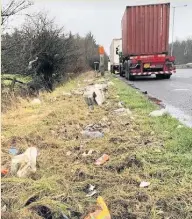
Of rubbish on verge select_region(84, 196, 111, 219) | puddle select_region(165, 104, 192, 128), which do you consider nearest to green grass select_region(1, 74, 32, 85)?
puddle select_region(165, 104, 192, 128)

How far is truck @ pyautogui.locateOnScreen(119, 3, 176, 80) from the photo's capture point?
16.3 meters

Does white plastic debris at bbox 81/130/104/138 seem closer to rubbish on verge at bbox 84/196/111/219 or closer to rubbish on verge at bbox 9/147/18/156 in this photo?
rubbish on verge at bbox 9/147/18/156

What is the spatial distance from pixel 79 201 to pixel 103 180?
388mm

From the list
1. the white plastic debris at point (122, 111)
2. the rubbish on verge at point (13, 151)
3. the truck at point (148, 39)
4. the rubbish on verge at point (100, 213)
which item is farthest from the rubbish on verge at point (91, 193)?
the truck at point (148, 39)

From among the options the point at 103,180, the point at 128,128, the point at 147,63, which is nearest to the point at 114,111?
the point at 128,128

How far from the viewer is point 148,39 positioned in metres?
16.4

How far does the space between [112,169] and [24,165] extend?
87 cm

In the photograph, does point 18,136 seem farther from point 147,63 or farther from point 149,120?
point 147,63

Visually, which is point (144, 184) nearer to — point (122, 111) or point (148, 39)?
point (122, 111)

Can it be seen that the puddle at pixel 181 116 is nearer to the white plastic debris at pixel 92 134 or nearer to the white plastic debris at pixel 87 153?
the white plastic debris at pixel 92 134

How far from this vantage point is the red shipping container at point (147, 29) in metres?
16.3

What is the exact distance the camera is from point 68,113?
6121 mm

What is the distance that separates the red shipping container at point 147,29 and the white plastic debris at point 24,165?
13850 millimetres

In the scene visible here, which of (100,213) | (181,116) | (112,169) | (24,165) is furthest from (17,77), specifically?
(100,213)
